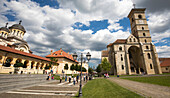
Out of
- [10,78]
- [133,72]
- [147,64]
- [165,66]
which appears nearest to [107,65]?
[133,72]

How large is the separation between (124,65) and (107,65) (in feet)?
25.8

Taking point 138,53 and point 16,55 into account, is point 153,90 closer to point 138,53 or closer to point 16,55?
point 16,55

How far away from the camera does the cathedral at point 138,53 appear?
37.9 metres

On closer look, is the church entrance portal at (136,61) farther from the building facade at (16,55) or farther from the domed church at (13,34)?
the domed church at (13,34)

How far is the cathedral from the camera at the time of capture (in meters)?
37.9

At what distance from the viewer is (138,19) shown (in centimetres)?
4462

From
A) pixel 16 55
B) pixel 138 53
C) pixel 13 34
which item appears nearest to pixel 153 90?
pixel 16 55

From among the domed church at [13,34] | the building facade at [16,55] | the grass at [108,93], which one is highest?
the domed church at [13,34]


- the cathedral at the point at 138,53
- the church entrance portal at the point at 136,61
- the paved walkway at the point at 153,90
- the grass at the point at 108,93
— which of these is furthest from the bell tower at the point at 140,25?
the grass at the point at 108,93

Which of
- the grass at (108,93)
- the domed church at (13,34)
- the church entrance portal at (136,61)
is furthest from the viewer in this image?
the church entrance portal at (136,61)

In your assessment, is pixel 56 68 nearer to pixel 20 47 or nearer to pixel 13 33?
pixel 20 47

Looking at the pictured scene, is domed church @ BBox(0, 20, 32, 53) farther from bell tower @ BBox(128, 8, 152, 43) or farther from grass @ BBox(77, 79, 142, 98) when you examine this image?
bell tower @ BBox(128, 8, 152, 43)

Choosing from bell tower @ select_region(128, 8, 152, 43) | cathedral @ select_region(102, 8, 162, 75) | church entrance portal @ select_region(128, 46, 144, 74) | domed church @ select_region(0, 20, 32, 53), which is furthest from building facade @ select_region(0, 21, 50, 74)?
bell tower @ select_region(128, 8, 152, 43)

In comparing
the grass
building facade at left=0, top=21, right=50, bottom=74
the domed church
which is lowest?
the grass
